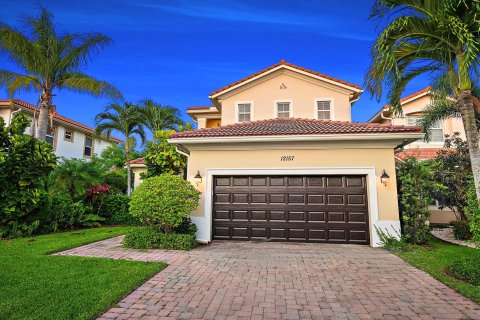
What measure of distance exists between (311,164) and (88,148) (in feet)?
80.7

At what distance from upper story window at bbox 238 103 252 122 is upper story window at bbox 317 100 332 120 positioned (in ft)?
12.0

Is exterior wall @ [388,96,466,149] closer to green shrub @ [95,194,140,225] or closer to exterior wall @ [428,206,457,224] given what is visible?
exterior wall @ [428,206,457,224]

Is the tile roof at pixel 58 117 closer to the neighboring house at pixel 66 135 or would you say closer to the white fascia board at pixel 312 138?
the neighboring house at pixel 66 135

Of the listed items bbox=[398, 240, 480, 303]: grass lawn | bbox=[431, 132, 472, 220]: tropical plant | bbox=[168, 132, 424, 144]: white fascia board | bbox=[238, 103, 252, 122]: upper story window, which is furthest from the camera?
bbox=[238, 103, 252, 122]: upper story window

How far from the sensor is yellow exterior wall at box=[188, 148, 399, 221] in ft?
28.7

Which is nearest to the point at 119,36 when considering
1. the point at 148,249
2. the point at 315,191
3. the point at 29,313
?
the point at 148,249

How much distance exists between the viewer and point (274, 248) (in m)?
8.16

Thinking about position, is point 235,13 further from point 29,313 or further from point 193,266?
point 29,313

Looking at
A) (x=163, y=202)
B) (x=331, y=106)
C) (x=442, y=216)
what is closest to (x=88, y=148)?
(x=163, y=202)

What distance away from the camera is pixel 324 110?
13.7 m

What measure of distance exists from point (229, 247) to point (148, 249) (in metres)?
2.51

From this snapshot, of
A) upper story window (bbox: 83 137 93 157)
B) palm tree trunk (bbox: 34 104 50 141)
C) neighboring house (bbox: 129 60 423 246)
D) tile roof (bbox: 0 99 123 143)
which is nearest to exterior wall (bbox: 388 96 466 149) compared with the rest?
neighboring house (bbox: 129 60 423 246)

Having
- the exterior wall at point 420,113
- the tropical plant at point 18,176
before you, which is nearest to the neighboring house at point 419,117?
the exterior wall at point 420,113

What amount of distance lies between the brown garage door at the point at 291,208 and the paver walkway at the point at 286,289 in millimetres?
1516
